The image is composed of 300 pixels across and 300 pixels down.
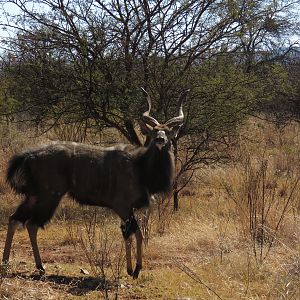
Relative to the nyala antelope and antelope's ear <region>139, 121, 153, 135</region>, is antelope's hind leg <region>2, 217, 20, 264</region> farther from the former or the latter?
antelope's ear <region>139, 121, 153, 135</region>

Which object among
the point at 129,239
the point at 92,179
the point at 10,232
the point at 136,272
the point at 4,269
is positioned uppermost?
the point at 92,179

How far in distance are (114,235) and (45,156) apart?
7.90 feet

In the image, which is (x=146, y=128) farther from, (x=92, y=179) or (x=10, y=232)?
(x=10, y=232)

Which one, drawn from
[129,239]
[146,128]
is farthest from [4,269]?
[146,128]

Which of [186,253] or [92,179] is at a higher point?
[92,179]

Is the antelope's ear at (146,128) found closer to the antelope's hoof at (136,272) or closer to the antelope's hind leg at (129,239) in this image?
the antelope's hind leg at (129,239)

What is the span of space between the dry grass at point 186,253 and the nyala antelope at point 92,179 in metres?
0.43

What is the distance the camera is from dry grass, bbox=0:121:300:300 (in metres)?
6.23

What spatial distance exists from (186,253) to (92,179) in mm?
1958

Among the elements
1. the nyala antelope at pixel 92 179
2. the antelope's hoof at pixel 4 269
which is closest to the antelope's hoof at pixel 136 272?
the nyala antelope at pixel 92 179

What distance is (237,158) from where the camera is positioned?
11.7 m

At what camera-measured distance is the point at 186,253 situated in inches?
326

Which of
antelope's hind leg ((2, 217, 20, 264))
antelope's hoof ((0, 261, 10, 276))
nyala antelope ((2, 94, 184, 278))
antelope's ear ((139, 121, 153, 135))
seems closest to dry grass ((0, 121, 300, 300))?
antelope's hoof ((0, 261, 10, 276))

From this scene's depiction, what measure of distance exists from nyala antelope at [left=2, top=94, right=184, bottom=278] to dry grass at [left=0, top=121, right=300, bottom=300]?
1.42 feet
